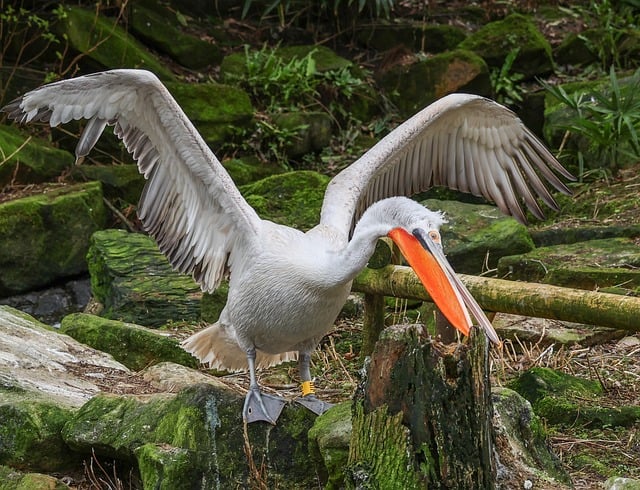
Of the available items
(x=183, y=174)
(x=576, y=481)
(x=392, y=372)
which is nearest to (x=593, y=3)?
(x=183, y=174)

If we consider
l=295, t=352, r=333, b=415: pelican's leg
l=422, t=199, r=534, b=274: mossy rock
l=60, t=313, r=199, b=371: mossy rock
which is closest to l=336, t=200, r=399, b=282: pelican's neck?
l=295, t=352, r=333, b=415: pelican's leg

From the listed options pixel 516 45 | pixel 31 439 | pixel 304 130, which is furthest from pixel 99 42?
pixel 31 439

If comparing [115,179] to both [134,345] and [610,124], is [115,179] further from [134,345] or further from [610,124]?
[610,124]

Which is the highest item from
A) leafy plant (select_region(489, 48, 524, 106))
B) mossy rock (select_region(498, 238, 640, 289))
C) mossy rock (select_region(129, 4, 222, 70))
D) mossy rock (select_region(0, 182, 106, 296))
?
mossy rock (select_region(129, 4, 222, 70))

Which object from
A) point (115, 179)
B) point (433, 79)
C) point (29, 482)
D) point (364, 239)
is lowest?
point (115, 179)

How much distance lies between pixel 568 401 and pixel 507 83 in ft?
21.3

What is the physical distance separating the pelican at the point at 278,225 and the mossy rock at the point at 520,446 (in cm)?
35

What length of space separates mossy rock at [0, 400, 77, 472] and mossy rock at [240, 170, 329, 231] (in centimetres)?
303

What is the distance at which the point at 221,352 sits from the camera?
5410 millimetres

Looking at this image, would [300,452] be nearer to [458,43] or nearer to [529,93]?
[529,93]

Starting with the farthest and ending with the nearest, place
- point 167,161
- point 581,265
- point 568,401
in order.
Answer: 1. point 581,265
2. point 167,161
3. point 568,401

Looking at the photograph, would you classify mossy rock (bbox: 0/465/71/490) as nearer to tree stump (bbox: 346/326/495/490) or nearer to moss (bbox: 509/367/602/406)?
tree stump (bbox: 346/326/495/490)

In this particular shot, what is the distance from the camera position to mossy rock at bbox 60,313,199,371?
20.0 ft

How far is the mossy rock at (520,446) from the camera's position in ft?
11.8
